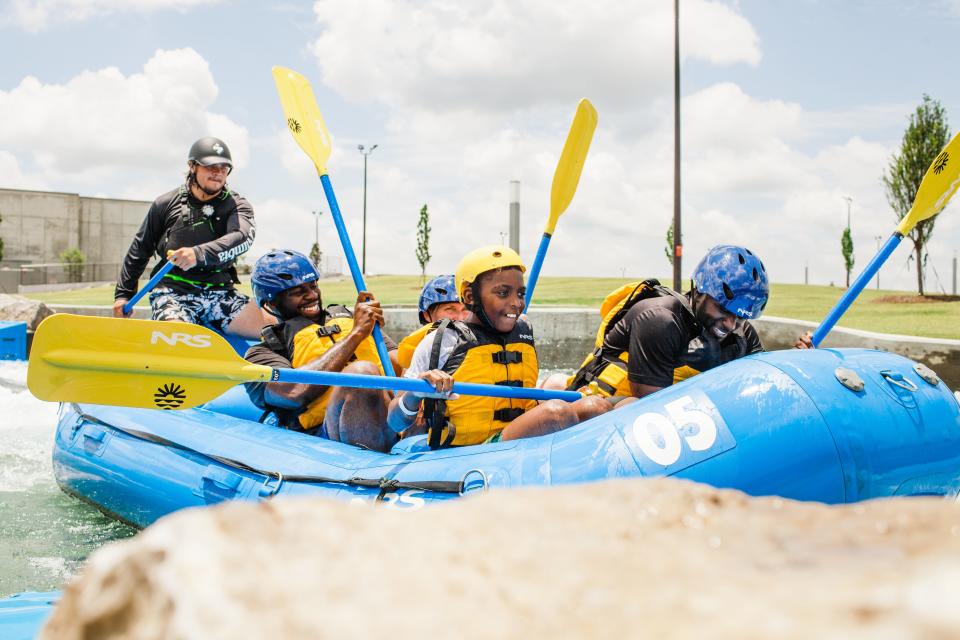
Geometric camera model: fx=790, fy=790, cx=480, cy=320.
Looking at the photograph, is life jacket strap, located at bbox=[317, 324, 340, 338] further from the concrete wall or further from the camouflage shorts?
the concrete wall

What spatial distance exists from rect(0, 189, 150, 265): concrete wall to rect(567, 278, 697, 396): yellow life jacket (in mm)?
44008

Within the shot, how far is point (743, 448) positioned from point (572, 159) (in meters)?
3.27

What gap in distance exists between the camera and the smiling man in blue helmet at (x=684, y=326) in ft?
11.1

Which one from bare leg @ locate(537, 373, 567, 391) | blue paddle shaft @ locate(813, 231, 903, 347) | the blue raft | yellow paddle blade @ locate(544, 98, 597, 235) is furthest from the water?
blue paddle shaft @ locate(813, 231, 903, 347)

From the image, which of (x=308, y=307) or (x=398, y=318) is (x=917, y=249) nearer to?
(x=398, y=318)

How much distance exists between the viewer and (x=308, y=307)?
428 cm

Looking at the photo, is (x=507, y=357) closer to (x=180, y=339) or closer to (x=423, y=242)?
(x=180, y=339)

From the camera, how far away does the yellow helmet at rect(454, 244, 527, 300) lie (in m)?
3.58

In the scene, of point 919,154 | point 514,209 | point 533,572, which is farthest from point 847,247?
point 533,572

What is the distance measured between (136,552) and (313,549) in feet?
0.69

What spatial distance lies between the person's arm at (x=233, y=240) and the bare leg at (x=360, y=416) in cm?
185

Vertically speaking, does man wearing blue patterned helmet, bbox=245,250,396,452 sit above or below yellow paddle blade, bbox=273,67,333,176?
below

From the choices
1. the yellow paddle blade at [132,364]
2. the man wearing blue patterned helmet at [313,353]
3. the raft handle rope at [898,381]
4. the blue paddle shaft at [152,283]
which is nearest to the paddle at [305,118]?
the man wearing blue patterned helmet at [313,353]

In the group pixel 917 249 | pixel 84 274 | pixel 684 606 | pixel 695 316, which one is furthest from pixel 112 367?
pixel 84 274
